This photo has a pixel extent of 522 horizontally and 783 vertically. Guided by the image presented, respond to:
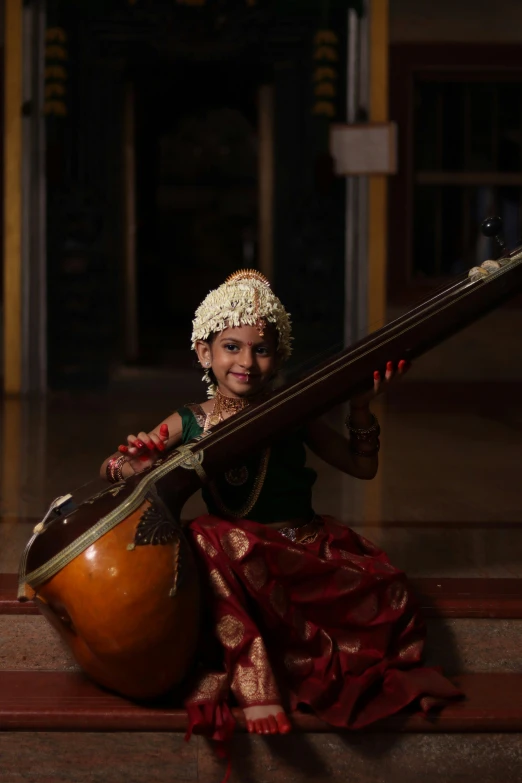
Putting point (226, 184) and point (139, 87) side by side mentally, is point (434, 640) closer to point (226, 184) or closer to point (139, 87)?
point (139, 87)

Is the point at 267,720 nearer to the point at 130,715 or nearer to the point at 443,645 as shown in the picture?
the point at 130,715

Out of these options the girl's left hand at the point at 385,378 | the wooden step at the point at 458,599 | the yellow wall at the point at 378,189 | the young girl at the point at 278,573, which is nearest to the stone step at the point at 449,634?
the wooden step at the point at 458,599

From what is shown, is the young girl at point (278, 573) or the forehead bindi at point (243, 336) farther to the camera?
the forehead bindi at point (243, 336)

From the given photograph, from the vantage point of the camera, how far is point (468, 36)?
21.9 ft

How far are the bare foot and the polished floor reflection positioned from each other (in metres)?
0.60

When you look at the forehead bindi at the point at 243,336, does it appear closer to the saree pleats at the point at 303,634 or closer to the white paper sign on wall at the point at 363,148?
the saree pleats at the point at 303,634

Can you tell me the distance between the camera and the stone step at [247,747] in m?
2.04

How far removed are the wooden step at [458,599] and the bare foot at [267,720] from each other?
539 millimetres

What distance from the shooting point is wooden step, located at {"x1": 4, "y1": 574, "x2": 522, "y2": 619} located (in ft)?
7.83

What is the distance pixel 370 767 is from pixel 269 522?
0.55m

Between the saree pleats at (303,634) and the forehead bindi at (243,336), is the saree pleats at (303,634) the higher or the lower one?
the lower one

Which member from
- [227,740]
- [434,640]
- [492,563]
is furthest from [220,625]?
[492,563]

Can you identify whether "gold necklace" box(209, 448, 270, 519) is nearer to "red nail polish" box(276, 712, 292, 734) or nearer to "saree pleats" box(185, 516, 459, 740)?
"saree pleats" box(185, 516, 459, 740)

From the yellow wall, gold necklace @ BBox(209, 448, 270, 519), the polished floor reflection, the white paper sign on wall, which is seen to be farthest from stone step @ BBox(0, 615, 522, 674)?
the white paper sign on wall
